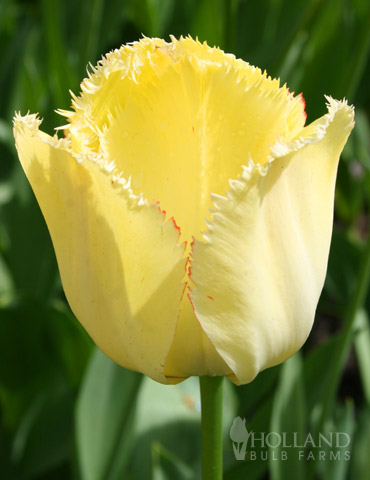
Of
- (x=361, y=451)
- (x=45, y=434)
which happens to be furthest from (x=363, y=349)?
(x=45, y=434)

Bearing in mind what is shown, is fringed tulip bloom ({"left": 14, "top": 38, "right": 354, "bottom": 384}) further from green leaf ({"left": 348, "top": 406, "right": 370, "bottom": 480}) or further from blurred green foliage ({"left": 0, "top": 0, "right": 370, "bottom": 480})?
green leaf ({"left": 348, "top": 406, "right": 370, "bottom": 480})

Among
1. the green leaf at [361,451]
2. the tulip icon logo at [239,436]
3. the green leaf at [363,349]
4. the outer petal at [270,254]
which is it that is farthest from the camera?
the green leaf at [363,349]

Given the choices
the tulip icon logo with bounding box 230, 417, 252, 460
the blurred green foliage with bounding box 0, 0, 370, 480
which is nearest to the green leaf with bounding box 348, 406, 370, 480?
the blurred green foliage with bounding box 0, 0, 370, 480

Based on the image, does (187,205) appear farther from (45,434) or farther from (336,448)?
(45,434)

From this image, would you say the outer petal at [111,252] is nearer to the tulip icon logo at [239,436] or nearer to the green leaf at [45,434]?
the tulip icon logo at [239,436]

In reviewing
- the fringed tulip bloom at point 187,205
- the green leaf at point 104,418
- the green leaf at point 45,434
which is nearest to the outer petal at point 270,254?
the fringed tulip bloom at point 187,205

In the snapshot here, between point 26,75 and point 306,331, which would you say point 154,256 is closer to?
point 306,331

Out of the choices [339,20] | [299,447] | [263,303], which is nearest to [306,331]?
[263,303]
